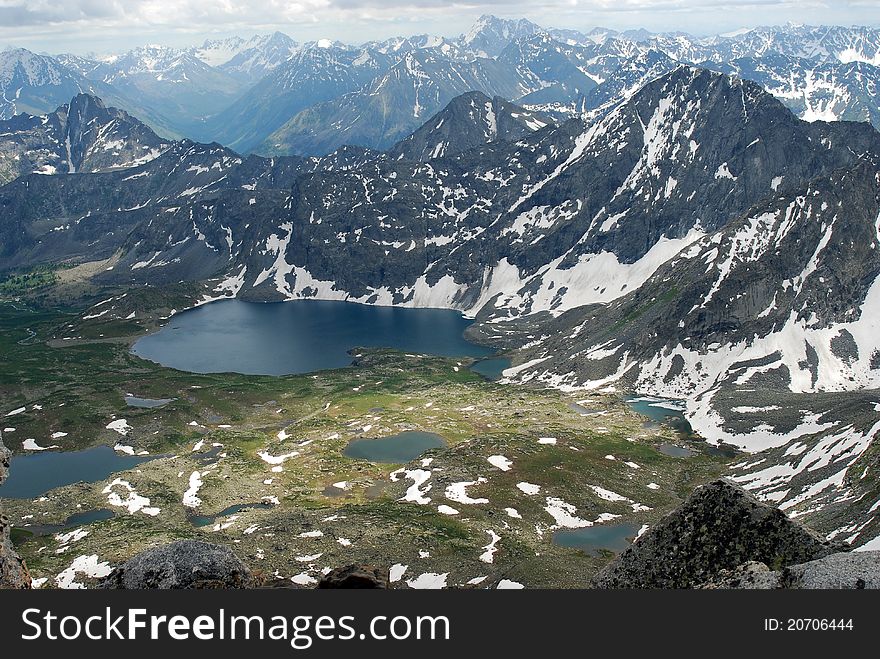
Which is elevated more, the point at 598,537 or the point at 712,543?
the point at 712,543

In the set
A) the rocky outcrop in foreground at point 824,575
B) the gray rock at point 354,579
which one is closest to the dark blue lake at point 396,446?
the gray rock at point 354,579

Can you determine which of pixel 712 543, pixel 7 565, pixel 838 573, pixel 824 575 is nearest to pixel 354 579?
pixel 7 565

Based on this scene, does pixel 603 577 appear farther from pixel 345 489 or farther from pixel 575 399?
pixel 575 399

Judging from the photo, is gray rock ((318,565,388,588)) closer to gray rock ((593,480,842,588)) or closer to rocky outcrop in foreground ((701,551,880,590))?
gray rock ((593,480,842,588))

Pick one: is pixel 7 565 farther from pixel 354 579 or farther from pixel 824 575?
pixel 824 575

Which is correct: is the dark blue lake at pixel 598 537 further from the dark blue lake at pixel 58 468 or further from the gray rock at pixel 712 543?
the dark blue lake at pixel 58 468

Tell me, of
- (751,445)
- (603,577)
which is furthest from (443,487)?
(603,577)
